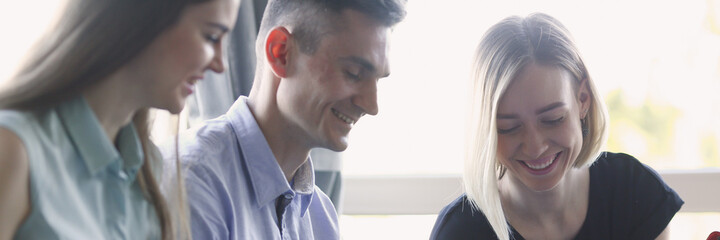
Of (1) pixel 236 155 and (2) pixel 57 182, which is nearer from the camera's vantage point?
(2) pixel 57 182

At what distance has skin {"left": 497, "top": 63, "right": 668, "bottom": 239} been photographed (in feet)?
5.63

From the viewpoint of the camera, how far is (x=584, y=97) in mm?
1822

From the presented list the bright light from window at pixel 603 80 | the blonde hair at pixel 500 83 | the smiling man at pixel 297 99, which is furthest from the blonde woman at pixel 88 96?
the bright light from window at pixel 603 80

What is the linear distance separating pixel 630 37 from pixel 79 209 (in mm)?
1976

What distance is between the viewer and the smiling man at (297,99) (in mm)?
1438

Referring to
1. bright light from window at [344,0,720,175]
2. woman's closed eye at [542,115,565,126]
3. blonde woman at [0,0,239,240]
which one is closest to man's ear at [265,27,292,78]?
blonde woman at [0,0,239,240]

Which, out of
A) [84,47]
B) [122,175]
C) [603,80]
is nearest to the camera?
[84,47]

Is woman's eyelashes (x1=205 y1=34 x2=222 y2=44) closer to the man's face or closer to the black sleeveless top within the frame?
the man's face

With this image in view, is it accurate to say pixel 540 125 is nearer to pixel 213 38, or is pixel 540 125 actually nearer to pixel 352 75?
pixel 352 75

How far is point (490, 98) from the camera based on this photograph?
1724 mm

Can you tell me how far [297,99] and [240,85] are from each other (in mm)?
877

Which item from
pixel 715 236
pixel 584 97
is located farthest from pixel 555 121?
pixel 715 236

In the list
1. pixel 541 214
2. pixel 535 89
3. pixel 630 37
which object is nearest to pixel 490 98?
pixel 535 89

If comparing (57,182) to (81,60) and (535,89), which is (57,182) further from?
(535,89)
